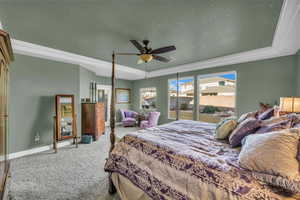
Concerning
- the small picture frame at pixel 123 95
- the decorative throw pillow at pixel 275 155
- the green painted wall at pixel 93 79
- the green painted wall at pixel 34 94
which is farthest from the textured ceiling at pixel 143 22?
the small picture frame at pixel 123 95

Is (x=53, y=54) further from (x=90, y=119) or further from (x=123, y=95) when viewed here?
(x=123, y=95)

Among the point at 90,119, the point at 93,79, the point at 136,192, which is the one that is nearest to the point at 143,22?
the point at 136,192

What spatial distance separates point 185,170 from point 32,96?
3.85 m

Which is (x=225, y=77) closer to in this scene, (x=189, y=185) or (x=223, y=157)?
(x=223, y=157)

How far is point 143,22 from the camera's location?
208 centimetres

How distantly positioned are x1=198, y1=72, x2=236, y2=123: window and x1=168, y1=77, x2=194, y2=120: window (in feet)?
1.15

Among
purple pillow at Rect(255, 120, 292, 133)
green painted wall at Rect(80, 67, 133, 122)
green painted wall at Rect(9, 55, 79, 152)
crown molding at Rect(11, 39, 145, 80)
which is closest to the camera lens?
purple pillow at Rect(255, 120, 292, 133)

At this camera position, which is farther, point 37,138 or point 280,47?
point 37,138

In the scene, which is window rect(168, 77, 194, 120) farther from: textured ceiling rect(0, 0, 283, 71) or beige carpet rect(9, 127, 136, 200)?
beige carpet rect(9, 127, 136, 200)

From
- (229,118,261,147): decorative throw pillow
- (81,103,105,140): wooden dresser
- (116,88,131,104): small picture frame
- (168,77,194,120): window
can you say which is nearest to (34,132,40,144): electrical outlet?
(81,103,105,140): wooden dresser

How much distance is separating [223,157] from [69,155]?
127 inches

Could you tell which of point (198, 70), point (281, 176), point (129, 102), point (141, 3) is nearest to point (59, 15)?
point (141, 3)

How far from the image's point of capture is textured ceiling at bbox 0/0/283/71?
1.71 metres

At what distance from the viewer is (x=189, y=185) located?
113 cm
